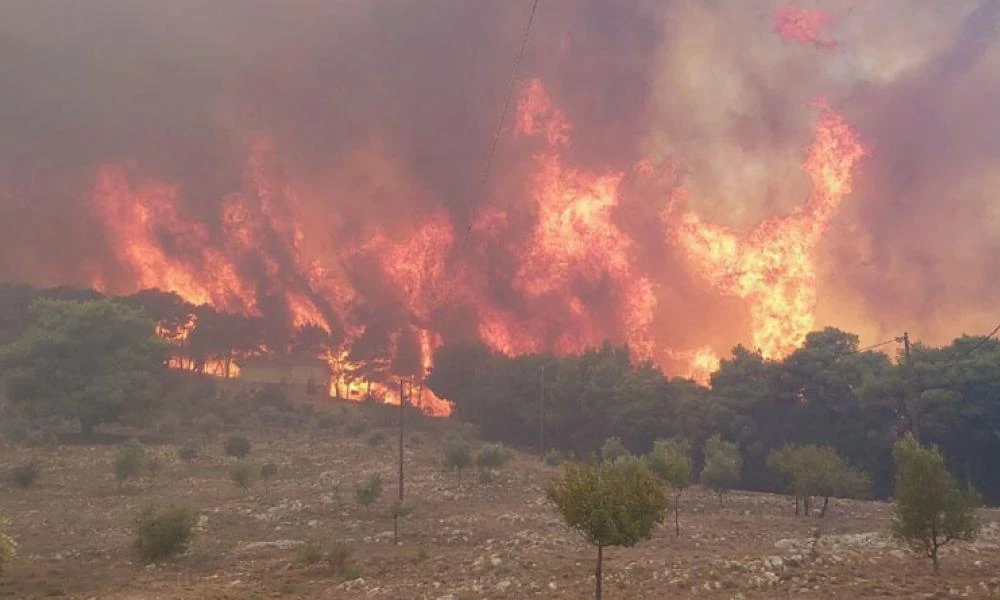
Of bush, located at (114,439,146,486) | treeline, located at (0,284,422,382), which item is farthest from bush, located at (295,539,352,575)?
treeline, located at (0,284,422,382)

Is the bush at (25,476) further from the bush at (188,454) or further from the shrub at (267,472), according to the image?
the shrub at (267,472)

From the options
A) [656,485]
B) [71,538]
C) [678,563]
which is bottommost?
[71,538]

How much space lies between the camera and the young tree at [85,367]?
79188 mm

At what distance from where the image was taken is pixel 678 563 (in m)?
29.7

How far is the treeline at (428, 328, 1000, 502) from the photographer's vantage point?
58562 mm

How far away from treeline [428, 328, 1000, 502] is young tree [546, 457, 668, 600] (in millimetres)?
28634

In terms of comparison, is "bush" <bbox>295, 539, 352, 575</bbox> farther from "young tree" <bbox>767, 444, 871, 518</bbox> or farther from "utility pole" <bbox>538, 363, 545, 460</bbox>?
"utility pole" <bbox>538, 363, 545, 460</bbox>

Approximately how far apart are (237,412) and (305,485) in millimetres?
48804

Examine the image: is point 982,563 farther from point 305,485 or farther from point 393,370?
point 393,370

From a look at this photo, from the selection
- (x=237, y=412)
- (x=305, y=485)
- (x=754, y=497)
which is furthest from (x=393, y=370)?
(x=754, y=497)

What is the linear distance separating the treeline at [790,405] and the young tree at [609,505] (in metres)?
28.6

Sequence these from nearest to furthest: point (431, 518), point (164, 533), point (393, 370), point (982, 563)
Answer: point (982, 563), point (164, 533), point (431, 518), point (393, 370)

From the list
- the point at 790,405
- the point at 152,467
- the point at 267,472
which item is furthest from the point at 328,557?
the point at 790,405

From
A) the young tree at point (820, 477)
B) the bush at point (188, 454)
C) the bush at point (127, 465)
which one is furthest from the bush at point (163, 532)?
the young tree at point (820, 477)
